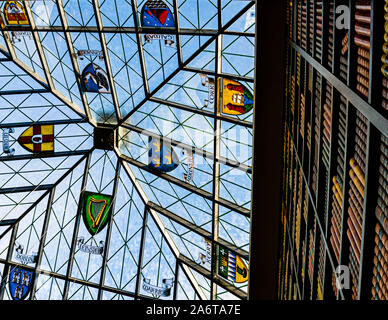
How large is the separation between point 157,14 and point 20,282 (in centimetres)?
2053

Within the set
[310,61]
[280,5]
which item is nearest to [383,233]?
[310,61]

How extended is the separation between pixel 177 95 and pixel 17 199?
14102 millimetres

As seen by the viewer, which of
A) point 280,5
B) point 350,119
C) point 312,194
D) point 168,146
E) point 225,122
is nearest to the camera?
point 350,119

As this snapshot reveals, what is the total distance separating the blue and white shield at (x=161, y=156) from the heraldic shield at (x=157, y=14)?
6733 mm

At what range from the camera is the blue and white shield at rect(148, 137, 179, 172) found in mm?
25300

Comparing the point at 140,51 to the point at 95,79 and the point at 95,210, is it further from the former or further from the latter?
the point at 95,210

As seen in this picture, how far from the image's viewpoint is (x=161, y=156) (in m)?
25.5

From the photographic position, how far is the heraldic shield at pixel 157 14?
Answer: 862 inches

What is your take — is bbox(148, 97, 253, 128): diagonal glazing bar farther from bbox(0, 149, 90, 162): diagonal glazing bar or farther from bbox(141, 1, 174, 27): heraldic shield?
bbox(0, 149, 90, 162): diagonal glazing bar

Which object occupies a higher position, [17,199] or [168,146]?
[168,146]

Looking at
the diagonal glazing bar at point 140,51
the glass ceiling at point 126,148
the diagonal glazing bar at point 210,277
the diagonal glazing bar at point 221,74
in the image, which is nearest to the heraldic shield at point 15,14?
the glass ceiling at point 126,148

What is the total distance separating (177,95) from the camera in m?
23.8

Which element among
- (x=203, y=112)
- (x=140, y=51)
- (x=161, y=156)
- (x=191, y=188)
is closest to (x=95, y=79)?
(x=140, y=51)
